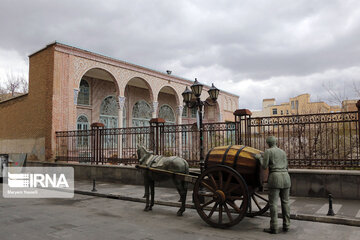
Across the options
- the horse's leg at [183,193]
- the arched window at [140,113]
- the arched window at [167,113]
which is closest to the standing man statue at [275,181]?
the horse's leg at [183,193]

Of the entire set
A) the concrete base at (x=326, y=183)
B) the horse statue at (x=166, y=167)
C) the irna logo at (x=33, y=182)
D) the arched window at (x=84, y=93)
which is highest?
the arched window at (x=84, y=93)

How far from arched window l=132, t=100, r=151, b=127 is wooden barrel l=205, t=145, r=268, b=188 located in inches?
789

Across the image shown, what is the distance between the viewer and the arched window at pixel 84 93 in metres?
21.2

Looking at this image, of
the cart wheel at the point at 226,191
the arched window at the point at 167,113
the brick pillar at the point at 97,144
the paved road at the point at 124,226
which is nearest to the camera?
the paved road at the point at 124,226

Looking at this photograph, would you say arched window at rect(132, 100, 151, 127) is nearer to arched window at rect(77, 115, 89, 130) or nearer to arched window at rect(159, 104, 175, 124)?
arched window at rect(159, 104, 175, 124)

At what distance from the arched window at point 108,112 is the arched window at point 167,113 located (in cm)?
568

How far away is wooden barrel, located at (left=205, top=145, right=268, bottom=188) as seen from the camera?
522 centimetres

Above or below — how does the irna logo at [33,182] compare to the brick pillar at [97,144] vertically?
below

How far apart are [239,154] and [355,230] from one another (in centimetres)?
248

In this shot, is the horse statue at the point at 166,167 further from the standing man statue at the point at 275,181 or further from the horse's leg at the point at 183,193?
the standing man statue at the point at 275,181

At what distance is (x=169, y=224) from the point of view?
18.9 feet

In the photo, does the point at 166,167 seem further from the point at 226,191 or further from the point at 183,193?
the point at 226,191

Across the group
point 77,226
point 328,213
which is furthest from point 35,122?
point 328,213

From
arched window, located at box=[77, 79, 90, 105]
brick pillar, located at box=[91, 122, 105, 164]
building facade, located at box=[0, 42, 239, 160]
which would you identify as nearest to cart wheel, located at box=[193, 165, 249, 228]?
brick pillar, located at box=[91, 122, 105, 164]
